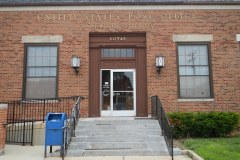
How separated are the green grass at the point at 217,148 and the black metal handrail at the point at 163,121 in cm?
75

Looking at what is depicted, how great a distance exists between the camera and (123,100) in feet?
48.2

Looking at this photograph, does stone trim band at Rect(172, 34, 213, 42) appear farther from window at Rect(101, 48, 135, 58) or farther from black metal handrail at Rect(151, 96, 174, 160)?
black metal handrail at Rect(151, 96, 174, 160)

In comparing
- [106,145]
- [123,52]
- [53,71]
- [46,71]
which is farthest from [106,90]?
[106,145]

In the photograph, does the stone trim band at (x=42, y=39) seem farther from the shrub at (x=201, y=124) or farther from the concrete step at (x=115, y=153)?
the concrete step at (x=115, y=153)

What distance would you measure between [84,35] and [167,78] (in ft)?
14.2

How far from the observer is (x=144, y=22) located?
1455cm

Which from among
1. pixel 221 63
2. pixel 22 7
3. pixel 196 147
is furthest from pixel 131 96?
pixel 22 7

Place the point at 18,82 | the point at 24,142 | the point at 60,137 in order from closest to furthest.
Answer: the point at 60,137
the point at 24,142
the point at 18,82

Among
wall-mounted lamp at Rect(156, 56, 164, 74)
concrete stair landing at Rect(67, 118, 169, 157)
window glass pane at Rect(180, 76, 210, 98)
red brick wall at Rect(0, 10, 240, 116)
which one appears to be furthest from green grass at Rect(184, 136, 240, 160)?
wall-mounted lamp at Rect(156, 56, 164, 74)

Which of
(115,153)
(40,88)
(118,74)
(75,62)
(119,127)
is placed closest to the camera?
(115,153)

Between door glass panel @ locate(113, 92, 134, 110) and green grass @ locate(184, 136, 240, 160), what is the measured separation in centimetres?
446

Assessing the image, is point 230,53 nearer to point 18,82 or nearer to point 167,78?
point 167,78

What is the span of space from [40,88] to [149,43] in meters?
5.47

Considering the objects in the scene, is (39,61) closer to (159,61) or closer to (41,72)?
(41,72)
